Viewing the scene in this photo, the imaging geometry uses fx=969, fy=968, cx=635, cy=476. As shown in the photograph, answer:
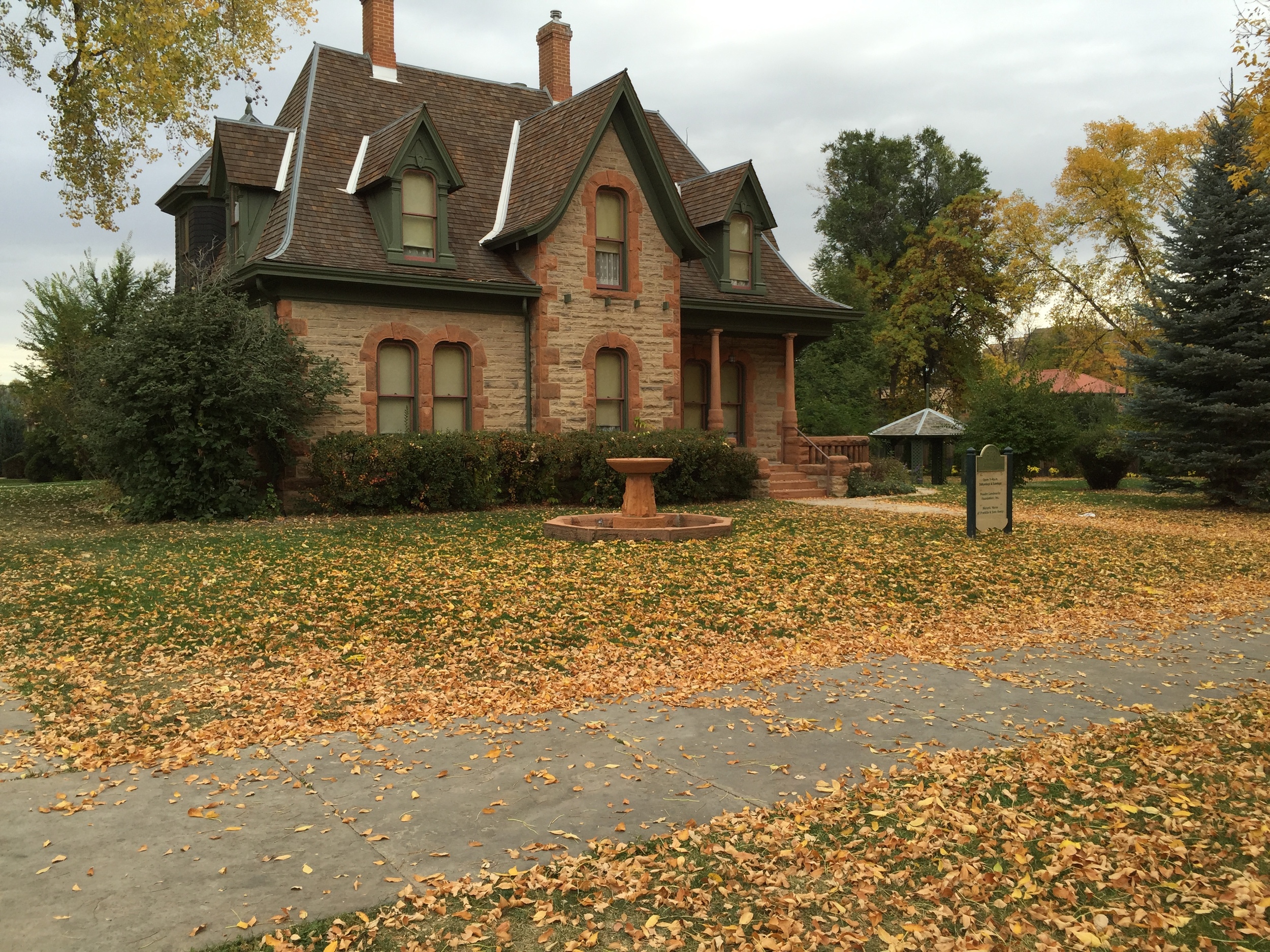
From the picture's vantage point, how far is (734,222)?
Answer: 78.5 feet

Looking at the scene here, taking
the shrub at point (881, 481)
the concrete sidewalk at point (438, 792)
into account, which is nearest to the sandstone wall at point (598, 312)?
the shrub at point (881, 481)

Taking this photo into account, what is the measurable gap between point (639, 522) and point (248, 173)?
11334mm

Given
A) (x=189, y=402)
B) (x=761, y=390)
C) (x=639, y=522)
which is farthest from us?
(x=761, y=390)

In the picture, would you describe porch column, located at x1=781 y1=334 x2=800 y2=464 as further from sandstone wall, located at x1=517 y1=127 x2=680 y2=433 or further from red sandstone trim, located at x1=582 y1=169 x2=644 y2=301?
red sandstone trim, located at x1=582 y1=169 x2=644 y2=301

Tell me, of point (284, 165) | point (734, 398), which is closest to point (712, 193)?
point (734, 398)

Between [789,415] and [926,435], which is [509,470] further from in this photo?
[926,435]

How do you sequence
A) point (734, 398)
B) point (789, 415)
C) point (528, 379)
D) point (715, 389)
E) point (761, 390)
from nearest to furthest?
1. point (528, 379)
2. point (715, 389)
3. point (789, 415)
4. point (734, 398)
5. point (761, 390)

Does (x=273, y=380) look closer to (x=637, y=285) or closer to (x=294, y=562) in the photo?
(x=294, y=562)

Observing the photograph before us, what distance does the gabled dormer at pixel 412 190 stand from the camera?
19.1 metres

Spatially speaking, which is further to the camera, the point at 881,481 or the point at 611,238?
the point at 881,481

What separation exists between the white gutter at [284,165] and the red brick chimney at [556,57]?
24.5 ft

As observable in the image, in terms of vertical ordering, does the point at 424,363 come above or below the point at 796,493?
above

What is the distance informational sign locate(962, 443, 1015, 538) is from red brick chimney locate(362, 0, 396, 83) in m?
16.0

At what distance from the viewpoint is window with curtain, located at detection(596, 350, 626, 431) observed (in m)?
21.4
